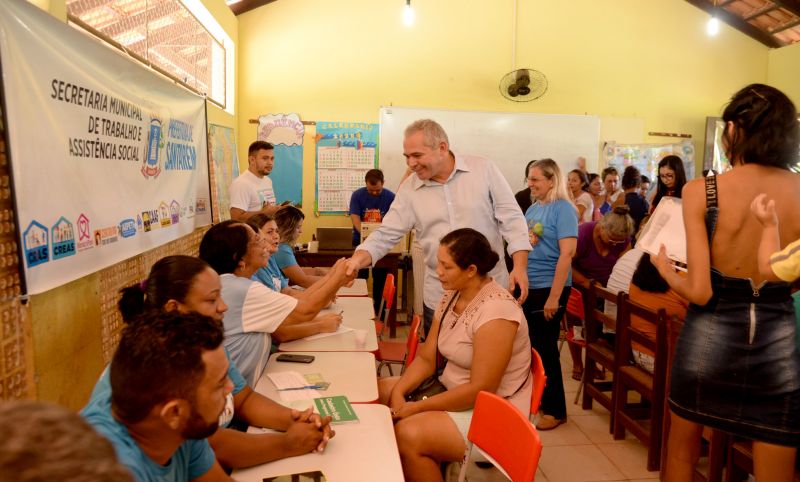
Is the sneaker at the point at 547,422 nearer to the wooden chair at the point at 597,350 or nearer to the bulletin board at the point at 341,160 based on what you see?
the wooden chair at the point at 597,350

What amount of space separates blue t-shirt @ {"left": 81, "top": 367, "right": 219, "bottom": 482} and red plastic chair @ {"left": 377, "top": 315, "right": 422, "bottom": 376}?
4.91 ft

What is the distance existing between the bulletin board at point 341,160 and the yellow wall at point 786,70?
212 inches

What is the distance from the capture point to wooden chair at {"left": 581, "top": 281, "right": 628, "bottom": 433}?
3238 millimetres

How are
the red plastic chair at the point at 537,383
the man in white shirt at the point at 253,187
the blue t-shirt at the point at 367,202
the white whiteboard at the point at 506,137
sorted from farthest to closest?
the white whiteboard at the point at 506,137 → the blue t-shirt at the point at 367,202 → the man in white shirt at the point at 253,187 → the red plastic chair at the point at 537,383

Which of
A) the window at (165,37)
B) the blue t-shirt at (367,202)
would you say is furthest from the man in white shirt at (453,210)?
the blue t-shirt at (367,202)

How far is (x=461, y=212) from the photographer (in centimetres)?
281

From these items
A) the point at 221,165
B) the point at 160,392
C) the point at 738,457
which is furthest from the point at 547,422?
the point at 221,165

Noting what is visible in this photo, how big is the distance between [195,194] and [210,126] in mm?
1182

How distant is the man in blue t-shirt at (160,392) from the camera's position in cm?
108

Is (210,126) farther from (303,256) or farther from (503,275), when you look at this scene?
(503,275)

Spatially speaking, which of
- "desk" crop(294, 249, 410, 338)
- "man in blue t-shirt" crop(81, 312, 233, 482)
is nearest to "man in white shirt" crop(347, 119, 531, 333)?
"man in blue t-shirt" crop(81, 312, 233, 482)

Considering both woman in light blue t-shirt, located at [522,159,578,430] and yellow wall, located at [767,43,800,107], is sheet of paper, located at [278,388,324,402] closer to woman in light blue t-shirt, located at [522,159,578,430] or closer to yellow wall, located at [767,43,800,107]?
woman in light blue t-shirt, located at [522,159,578,430]

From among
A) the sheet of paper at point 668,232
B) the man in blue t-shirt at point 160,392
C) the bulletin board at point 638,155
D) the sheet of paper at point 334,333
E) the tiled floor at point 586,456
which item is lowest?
the tiled floor at point 586,456

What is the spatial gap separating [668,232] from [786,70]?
692cm
